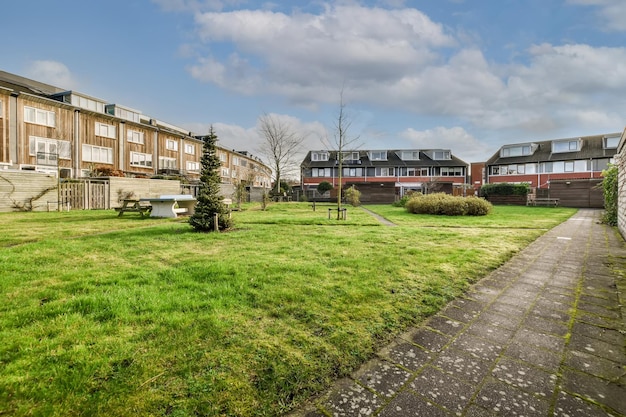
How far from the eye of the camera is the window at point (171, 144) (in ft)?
128

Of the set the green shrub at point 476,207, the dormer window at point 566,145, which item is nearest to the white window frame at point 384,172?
the dormer window at point 566,145

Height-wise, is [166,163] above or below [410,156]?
below

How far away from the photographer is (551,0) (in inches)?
359

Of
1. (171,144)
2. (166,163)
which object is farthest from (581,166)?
(166,163)

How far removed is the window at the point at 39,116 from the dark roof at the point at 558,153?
190ft

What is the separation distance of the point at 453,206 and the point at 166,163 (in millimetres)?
34470

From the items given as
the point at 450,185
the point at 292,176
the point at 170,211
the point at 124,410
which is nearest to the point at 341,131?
the point at 170,211

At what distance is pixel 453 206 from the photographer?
18891 mm

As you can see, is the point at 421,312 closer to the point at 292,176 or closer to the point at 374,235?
the point at 374,235

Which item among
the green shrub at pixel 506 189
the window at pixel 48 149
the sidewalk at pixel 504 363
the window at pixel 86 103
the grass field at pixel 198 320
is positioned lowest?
the sidewalk at pixel 504 363

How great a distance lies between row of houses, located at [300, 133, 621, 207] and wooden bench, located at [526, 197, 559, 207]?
3354 mm

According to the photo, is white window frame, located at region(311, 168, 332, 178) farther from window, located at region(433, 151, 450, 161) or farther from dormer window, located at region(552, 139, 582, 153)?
dormer window, located at region(552, 139, 582, 153)

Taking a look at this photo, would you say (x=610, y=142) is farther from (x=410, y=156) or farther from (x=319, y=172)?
(x=319, y=172)

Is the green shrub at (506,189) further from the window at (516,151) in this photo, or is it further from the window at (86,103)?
the window at (86,103)
